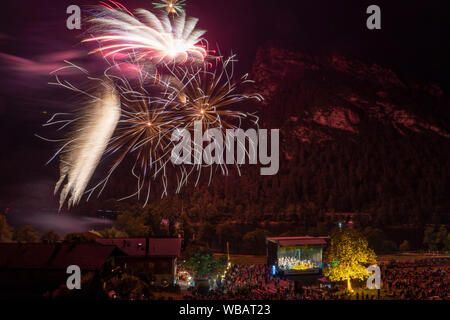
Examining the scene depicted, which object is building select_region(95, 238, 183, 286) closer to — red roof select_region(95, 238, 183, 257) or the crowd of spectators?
red roof select_region(95, 238, 183, 257)

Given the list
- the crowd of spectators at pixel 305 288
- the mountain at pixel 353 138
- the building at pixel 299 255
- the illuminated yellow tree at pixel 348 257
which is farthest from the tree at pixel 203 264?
the mountain at pixel 353 138

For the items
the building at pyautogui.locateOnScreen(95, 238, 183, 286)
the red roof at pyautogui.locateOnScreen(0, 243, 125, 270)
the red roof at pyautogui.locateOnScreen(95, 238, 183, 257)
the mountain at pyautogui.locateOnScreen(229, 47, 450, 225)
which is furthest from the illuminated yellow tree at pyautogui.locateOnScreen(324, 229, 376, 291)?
the mountain at pyautogui.locateOnScreen(229, 47, 450, 225)

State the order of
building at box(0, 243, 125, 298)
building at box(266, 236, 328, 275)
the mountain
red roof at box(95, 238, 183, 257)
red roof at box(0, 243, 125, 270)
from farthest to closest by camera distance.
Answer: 1. the mountain
2. building at box(266, 236, 328, 275)
3. red roof at box(95, 238, 183, 257)
4. red roof at box(0, 243, 125, 270)
5. building at box(0, 243, 125, 298)

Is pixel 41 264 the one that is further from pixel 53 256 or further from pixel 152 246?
pixel 152 246

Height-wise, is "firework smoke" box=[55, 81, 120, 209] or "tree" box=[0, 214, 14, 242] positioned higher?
"firework smoke" box=[55, 81, 120, 209]

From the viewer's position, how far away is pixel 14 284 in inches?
905

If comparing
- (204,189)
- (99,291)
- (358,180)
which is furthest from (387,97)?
(99,291)

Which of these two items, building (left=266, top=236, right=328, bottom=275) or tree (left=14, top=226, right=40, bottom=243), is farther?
tree (left=14, top=226, right=40, bottom=243)

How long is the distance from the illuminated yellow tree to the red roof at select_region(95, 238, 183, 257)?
11656 mm

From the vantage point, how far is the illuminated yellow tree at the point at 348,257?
29909 mm

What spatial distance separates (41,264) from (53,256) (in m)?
0.88

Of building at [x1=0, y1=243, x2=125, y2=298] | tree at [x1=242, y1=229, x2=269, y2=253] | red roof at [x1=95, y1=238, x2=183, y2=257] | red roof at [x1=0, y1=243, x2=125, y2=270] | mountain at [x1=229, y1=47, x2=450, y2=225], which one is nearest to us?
building at [x1=0, y1=243, x2=125, y2=298]

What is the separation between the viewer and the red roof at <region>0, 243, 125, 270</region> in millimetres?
24109
